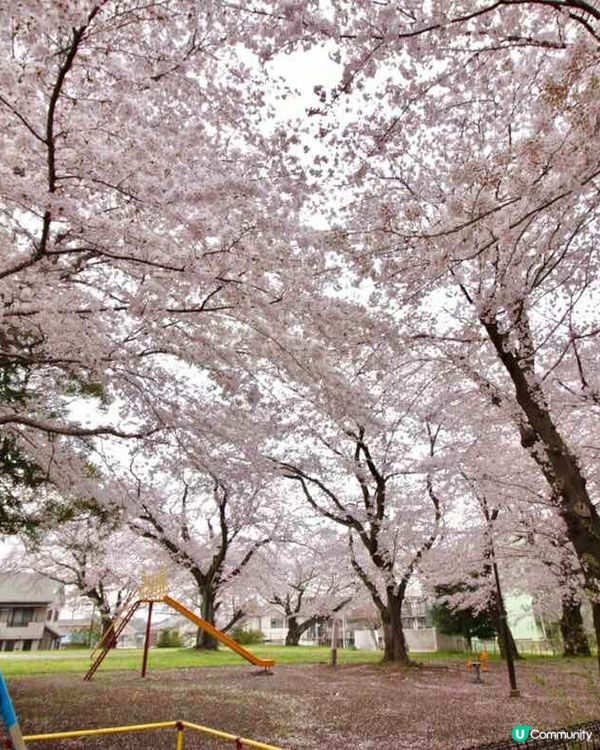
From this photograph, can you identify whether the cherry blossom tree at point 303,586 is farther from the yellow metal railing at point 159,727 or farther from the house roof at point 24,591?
the yellow metal railing at point 159,727

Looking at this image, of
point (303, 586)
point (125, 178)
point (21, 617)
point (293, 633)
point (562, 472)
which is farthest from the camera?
point (21, 617)

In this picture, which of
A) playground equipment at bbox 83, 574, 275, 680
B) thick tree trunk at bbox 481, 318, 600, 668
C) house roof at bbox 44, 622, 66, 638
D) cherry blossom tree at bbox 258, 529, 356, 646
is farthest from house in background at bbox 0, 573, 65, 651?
thick tree trunk at bbox 481, 318, 600, 668

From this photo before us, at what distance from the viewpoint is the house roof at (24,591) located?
3673 cm

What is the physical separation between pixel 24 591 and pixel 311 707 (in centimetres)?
3702

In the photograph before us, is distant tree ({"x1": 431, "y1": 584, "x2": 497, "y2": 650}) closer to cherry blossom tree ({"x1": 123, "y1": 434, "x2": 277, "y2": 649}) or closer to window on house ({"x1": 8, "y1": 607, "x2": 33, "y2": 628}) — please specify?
cherry blossom tree ({"x1": 123, "y1": 434, "x2": 277, "y2": 649})

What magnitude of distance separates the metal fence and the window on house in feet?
138

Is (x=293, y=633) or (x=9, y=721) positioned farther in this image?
(x=293, y=633)

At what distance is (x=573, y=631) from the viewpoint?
66.3ft

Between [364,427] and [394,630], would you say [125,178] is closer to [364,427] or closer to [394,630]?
[364,427]

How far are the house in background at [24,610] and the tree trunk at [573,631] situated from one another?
106 ft

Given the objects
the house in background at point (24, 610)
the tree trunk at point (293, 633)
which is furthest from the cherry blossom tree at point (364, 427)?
the house in background at point (24, 610)

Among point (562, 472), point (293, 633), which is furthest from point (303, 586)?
point (562, 472)

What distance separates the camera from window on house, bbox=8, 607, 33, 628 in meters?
36.8

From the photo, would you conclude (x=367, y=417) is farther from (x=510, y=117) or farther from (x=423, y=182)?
(x=510, y=117)
